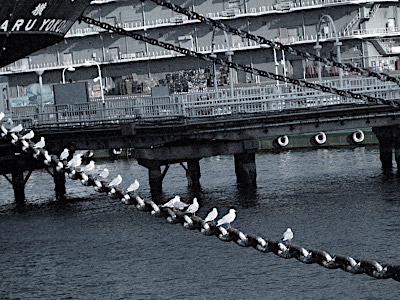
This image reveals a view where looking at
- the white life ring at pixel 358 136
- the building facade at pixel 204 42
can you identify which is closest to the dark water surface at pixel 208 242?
the white life ring at pixel 358 136

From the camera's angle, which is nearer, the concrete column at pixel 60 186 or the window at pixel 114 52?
the concrete column at pixel 60 186

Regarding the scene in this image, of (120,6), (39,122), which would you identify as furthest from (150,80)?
(39,122)

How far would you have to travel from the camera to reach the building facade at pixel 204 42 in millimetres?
102438

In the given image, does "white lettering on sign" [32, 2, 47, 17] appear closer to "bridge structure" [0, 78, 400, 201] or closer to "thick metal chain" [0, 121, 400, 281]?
"thick metal chain" [0, 121, 400, 281]

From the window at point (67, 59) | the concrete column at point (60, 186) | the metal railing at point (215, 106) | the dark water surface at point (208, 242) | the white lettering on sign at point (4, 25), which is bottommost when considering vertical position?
the dark water surface at point (208, 242)

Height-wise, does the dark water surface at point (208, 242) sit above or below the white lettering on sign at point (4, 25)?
below

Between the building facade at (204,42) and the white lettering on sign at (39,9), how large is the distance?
7547cm

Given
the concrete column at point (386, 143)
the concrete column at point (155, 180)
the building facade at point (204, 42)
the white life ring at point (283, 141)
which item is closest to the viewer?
the concrete column at point (155, 180)

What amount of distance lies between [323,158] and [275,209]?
24.4 metres

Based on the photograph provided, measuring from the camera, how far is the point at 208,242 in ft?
140

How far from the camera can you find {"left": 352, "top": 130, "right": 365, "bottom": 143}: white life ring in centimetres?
8056

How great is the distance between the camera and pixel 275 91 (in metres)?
62.7

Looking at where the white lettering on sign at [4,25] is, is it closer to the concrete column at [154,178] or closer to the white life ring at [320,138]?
the concrete column at [154,178]

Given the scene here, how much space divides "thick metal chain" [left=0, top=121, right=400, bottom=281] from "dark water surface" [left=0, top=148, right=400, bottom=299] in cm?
1526
